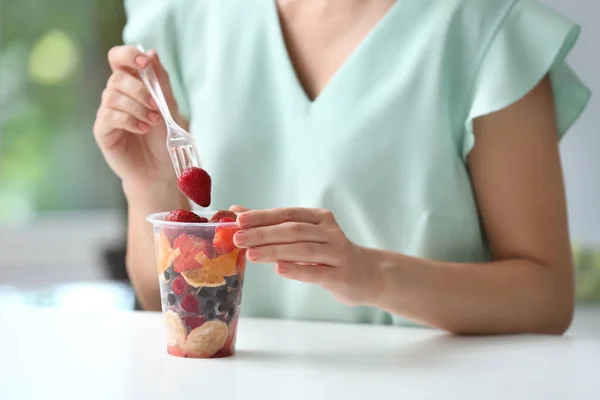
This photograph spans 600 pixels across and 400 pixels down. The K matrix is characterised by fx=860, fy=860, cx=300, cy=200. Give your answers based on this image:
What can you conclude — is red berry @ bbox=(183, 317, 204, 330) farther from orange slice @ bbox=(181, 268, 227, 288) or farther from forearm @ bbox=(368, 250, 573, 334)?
forearm @ bbox=(368, 250, 573, 334)

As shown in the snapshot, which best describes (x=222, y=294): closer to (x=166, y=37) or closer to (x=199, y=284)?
(x=199, y=284)

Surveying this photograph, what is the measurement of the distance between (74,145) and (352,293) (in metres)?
2.58

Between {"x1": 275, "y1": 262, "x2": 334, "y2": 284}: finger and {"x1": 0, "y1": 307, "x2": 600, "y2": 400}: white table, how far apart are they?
98 millimetres

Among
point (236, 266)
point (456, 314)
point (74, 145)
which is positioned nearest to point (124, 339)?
point (236, 266)

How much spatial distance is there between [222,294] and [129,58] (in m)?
0.42

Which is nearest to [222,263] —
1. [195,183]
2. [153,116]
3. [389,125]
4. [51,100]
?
[195,183]

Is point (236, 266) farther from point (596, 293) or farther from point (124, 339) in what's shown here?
point (596, 293)

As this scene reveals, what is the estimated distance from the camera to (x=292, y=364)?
1.01 m

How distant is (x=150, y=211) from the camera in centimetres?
144

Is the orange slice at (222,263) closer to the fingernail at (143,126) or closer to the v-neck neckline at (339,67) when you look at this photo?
the fingernail at (143,126)

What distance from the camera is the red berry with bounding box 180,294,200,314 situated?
0.99 meters

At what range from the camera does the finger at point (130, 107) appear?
4.05ft

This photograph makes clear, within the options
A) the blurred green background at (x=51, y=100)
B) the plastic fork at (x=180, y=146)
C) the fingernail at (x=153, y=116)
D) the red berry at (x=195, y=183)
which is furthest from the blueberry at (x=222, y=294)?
the blurred green background at (x=51, y=100)

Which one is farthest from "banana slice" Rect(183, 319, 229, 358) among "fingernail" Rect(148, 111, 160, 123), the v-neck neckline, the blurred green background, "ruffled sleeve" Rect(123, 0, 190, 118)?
the blurred green background
